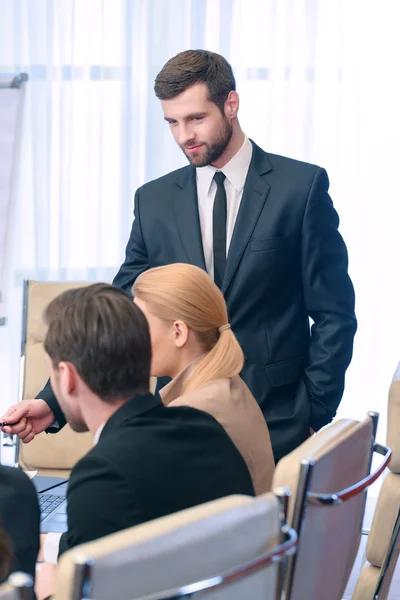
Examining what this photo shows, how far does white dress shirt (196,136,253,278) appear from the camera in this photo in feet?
8.02

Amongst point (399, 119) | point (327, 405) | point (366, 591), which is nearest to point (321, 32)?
point (399, 119)

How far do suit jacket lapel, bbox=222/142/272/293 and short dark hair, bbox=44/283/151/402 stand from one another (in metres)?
0.79

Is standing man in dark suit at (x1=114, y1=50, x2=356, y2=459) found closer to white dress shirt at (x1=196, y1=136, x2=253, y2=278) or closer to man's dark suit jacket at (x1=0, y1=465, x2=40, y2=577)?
white dress shirt at (x1=196, y1=136, x2=253, y2=278)

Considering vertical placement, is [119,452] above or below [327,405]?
above

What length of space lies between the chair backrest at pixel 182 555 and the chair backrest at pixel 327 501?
190 mm

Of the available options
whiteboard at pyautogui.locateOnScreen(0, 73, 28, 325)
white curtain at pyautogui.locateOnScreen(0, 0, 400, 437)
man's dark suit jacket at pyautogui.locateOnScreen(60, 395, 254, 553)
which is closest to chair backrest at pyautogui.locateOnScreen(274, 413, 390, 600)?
man's dark suit jacket at pyautogui.locateOnScreen(60, 395, 254, 553)

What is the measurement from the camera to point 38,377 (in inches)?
118

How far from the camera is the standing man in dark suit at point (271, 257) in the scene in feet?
7.60

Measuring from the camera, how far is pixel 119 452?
1.39 m

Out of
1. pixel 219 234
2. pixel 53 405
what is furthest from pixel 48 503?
pixel 219 234

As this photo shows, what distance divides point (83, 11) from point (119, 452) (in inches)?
133

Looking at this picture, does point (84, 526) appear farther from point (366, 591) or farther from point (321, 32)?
point (321, 32)

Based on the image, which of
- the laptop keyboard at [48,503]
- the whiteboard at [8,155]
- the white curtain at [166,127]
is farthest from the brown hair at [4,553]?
the white curtain at [166,127]

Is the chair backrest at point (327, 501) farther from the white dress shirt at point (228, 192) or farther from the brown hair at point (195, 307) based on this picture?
the white dress shirt at point (228, 192)
